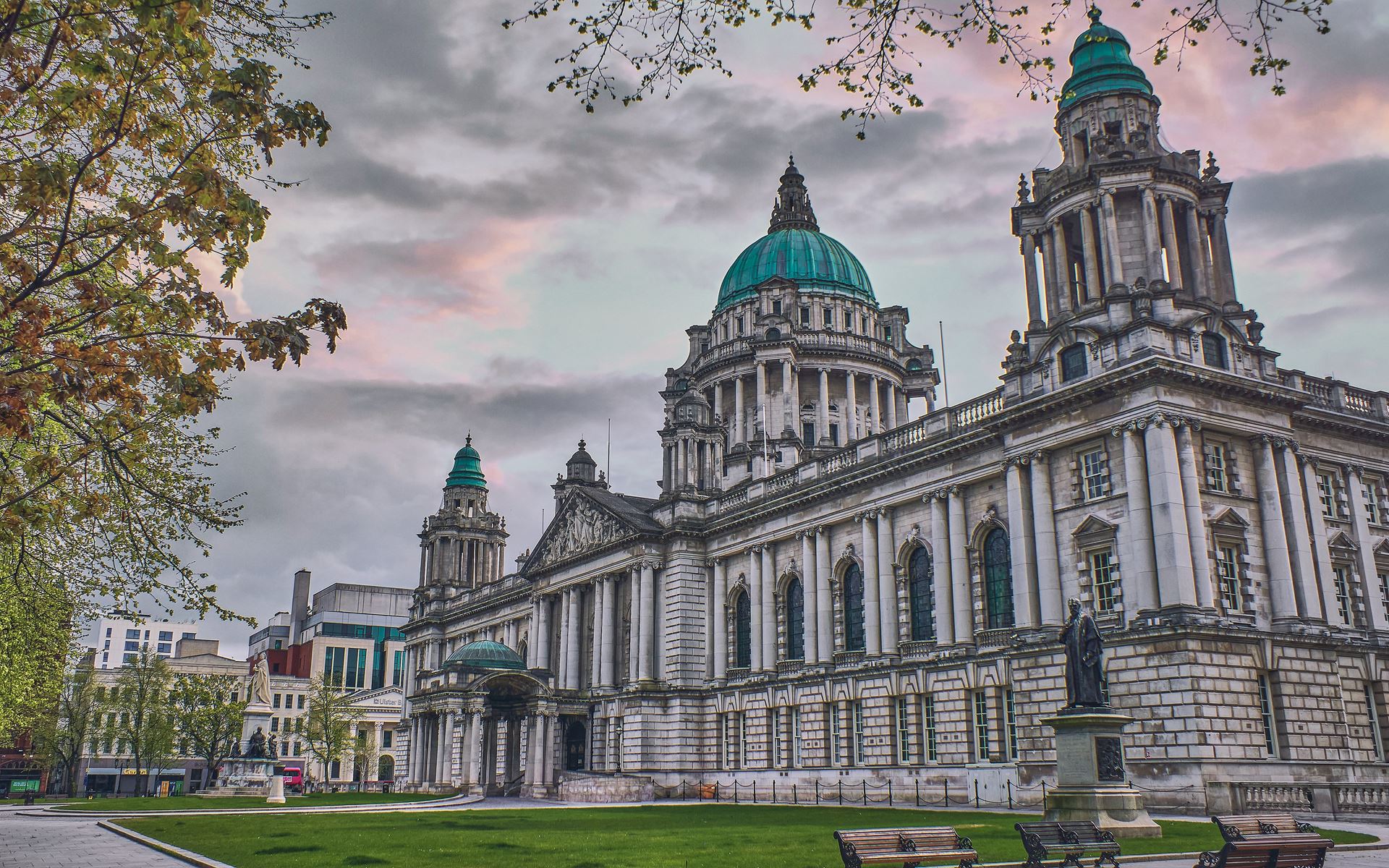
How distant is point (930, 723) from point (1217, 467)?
14.4 meters

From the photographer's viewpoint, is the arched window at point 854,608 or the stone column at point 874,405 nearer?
the arched window at point 854,608

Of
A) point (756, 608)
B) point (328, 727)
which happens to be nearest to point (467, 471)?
point (328, 727)

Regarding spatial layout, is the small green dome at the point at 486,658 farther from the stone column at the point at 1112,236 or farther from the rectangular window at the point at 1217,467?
the rectangular window at the point at 1217,467

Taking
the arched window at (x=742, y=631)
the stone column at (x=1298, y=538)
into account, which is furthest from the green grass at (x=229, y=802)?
the stone column at (x=1298, y=538)

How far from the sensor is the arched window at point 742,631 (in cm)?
5650

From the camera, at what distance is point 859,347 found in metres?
78.8

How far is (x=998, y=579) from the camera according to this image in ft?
137

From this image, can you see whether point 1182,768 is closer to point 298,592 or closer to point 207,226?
point 207,226

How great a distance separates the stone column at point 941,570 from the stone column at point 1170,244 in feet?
37.6

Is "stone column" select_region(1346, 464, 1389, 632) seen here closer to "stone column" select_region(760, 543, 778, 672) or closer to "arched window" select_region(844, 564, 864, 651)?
"arched window" select_region(844, 564, 864, 651)

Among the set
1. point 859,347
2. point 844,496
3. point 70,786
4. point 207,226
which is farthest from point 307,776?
point 207,226

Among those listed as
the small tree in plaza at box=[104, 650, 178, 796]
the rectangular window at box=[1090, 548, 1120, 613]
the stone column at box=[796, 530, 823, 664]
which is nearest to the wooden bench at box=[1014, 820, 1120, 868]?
the rectangular window at box=[1090, 548, 1120, 613]

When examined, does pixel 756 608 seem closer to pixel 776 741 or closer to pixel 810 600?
pixel 810 600

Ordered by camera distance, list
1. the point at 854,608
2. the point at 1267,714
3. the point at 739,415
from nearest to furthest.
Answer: the point at 1267,714 < the point at 854,608 < the point at 739,415
